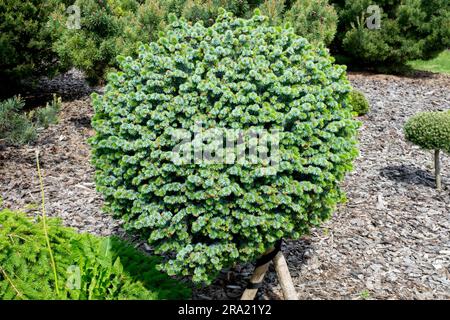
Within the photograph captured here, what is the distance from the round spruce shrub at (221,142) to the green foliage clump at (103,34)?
9.65ft

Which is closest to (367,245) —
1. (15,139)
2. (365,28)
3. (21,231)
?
(21,231)

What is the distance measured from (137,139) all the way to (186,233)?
64 centimetres

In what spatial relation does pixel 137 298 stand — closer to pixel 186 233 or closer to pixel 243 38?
pixel 186 233

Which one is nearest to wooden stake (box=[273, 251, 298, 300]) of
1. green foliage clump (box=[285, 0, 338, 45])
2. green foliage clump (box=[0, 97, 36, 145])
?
green foliage clump (box=[0, 97, 36, 145])

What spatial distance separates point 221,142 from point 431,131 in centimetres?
309

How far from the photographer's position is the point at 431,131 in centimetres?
525

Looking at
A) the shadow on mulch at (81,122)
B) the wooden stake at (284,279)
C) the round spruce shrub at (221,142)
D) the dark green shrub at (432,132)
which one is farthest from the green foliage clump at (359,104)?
the wooden stake at (284,279)

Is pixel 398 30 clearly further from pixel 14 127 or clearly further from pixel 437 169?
pixel 14 127

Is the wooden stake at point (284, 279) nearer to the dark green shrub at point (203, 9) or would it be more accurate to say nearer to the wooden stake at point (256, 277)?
the wooden stake at point (256, 277)

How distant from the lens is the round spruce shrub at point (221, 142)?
9.92 feet

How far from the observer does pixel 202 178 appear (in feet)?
9.76

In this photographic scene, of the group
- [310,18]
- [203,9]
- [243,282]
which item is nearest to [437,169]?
[243,282]

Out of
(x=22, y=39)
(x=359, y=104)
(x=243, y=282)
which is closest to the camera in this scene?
(x=243, y=282)

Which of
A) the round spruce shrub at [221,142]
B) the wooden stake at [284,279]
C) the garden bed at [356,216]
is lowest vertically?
the garden bed at [356,216]
